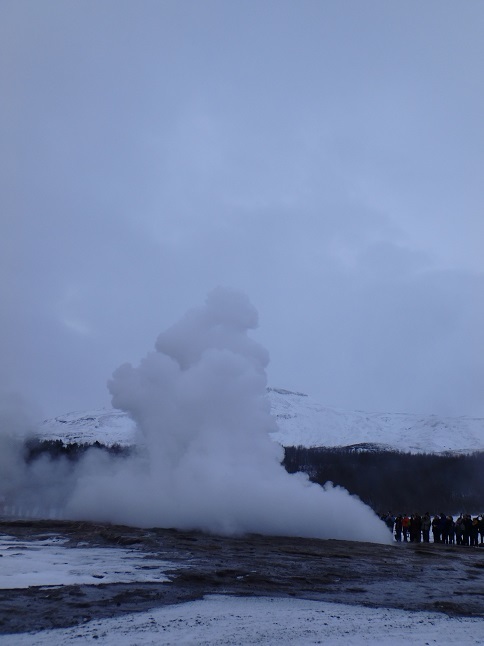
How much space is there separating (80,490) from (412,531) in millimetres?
22274

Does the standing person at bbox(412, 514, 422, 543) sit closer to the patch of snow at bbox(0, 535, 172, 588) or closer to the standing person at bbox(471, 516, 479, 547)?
the standing person at bbox(471, 516, 479, 547)

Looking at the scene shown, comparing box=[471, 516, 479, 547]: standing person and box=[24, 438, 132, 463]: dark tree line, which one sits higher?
box=[24, 438, 132, 463]: dark tree line

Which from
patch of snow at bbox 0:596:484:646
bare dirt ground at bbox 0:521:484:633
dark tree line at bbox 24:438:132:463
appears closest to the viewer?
patch of snow at bbox 0:596:484:646

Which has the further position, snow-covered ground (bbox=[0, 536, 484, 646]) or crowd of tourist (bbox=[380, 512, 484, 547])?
crowd of tourist (bbox=[380, 512, 484, 547])

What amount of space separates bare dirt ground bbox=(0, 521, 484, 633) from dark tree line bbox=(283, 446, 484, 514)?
66289 mm

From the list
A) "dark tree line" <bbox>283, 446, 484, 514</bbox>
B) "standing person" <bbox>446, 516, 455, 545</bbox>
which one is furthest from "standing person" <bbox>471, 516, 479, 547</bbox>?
"dark tree line" <bbox>283, 446, 484, 514</bbox>

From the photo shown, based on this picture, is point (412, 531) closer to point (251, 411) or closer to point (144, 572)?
point (251, 411)

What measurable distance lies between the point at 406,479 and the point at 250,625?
10156 centimetres

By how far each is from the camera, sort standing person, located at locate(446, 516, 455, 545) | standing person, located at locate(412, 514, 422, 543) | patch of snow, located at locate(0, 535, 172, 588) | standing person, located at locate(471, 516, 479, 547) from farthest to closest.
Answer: standing person, located at locate(412, 514, 422, 543)
standing person, located at locate(446, 516, 455, 545)
standing person, located at locate(471, 516, 479, 547)
patch of snow, located at locate(0, 535, 172, 588)

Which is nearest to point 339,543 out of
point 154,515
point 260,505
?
point 260,505

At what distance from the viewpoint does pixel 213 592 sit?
12047 millimetres

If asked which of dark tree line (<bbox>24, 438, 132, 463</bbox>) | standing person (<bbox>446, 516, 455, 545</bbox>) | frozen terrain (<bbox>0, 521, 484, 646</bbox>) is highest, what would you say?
dark tree line (<bbox>24, 438, 132, 463</bbox>)

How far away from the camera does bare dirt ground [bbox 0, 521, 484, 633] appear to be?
399 inches

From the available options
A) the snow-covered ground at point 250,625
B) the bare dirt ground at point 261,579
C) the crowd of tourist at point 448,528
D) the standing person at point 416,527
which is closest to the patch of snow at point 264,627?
the snow-covered ground at point 250,625
